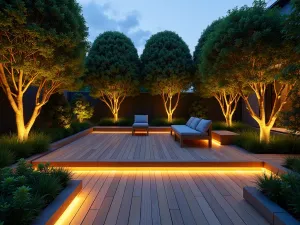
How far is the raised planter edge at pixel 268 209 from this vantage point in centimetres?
221

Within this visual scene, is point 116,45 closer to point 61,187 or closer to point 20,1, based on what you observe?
point 20,1

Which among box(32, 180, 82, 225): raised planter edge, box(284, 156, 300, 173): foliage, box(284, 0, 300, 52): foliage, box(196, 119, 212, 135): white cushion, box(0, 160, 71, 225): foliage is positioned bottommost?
box(32, 180, 82, 225): raised planter edge

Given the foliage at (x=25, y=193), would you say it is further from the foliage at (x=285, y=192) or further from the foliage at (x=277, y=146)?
the foliage at (x=277, y=146)

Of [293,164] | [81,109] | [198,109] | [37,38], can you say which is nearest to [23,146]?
[37,38]

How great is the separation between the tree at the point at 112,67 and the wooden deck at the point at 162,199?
801 centimetres

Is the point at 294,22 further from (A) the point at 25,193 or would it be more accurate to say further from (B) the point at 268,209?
(A) the point at 25,193

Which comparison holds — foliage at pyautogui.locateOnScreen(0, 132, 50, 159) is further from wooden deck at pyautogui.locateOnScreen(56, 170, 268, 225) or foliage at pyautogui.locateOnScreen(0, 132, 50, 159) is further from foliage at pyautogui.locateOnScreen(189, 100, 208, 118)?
foliage at pyautogui.locateOnScreen(189, 100, 208, 118)

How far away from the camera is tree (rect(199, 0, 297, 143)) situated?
18.1 ft

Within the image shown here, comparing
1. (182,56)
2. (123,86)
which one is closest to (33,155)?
(123,86)

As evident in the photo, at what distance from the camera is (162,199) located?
320 cm

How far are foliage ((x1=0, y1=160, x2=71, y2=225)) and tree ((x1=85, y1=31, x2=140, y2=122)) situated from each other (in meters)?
9.01

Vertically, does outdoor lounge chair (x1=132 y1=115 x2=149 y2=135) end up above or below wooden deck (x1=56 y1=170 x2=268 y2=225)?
above

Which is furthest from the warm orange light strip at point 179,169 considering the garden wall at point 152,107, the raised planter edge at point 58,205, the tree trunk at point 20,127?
the garden wall at point 152,107

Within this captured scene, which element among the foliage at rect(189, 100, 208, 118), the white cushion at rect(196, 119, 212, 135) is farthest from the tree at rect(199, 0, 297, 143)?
the foliage at rect(189, 100, 208, 118)
